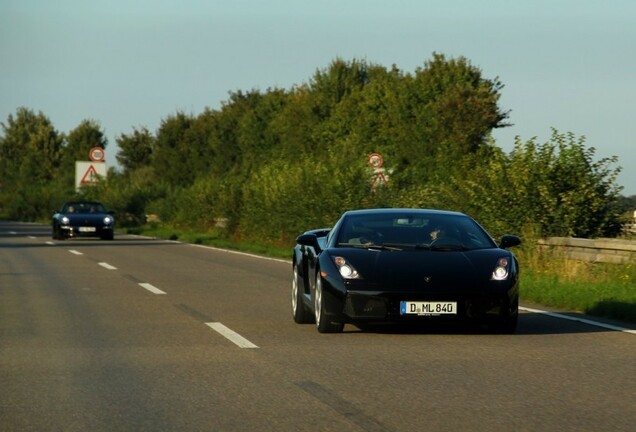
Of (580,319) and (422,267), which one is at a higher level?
(422,267)

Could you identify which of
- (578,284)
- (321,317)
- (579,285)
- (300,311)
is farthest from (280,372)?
(578,284)

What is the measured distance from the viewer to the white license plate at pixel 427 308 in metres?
12.1

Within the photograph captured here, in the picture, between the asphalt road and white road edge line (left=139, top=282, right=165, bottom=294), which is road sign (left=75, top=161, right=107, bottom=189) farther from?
the asphalt road

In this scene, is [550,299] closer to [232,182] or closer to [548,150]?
[548,150]

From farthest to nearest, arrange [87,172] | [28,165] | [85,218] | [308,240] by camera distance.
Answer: [28,165] → [87,172] → [85,218] → [308,240]

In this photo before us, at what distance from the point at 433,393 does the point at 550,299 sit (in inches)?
330

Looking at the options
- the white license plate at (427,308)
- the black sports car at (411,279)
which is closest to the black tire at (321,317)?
the black sports car at (411,279)

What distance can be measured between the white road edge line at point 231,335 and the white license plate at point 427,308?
147 cm

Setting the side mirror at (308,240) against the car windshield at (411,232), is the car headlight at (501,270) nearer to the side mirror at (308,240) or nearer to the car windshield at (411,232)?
the car windshield at (411,232)

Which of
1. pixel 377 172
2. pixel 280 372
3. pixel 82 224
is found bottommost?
pixel 280 372

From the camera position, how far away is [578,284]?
702 inches

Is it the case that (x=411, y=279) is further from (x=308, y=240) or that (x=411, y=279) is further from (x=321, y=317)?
(x=308, y=240)

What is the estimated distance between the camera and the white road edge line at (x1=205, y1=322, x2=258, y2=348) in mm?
Result: 11633

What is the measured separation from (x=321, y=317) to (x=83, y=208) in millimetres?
32423
